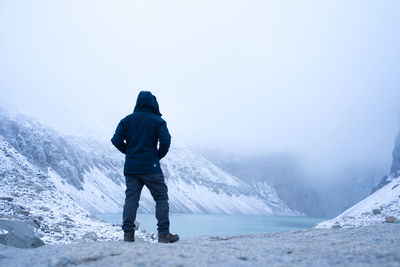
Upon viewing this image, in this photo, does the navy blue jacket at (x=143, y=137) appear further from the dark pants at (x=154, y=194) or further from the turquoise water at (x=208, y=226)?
the turquoise water at (x=208, y=226)

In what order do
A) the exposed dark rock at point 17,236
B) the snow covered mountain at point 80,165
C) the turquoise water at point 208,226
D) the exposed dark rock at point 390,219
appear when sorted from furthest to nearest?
the snow covered mountain at point 80,165
the turquoise water at point 208,226
the exposed dark rock at point 390,219
the exposed dark rock at point 17,236

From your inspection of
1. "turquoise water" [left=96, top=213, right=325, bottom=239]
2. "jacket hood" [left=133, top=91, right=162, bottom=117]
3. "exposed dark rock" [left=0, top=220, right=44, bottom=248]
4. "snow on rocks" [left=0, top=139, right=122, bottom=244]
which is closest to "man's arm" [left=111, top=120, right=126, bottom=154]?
"jacket hood" [left=133, top=91, right=162, bottom=117]

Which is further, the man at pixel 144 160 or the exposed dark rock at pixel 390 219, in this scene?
the exposed dark rock at pixel 390 219

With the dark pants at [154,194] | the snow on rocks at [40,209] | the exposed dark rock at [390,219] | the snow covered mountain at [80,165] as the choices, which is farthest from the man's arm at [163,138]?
the snow covered mountain at [80,165]

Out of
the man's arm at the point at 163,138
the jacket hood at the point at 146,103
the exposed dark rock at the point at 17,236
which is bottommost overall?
the exposed dark rock at the point at 17,236

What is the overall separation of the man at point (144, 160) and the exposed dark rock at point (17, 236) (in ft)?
7.88

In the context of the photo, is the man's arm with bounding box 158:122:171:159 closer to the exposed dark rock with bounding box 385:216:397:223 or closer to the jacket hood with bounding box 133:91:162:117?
the jacket hood with bounding box 133:91:162:117

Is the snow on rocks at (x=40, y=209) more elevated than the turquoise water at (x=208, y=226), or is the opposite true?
the snow on rocks at (x=40, y=209)

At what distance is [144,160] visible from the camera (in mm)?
7039

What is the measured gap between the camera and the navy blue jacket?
704 cm

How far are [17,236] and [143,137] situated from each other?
3.50 m

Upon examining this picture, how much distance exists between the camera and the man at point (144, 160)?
23.0 feet

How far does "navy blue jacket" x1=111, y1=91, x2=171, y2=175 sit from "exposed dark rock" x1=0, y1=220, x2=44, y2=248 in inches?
109

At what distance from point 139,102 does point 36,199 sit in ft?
37.3
